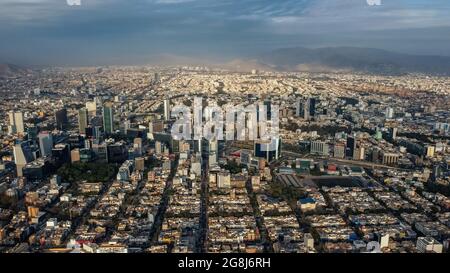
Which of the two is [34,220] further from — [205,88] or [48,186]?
[205,88]

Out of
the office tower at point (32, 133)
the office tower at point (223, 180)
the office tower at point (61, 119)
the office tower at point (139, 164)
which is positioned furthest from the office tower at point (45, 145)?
the office tower at point (223, 180)

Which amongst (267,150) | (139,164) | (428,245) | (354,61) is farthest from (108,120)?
(428,245)

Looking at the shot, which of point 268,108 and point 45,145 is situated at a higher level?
point 268,108

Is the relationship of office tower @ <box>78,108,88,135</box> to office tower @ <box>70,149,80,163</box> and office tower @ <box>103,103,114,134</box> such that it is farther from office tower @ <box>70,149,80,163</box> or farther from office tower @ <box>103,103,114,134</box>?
office tower @ <box>70,149,80,163</box>

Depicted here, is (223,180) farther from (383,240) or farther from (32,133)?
(32,133)

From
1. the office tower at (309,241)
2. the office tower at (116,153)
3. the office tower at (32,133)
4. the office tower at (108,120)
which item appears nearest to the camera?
the office tower at (309,241)

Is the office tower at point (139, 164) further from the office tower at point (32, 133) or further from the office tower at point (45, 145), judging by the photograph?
Result: the office tower at point (32, 133)

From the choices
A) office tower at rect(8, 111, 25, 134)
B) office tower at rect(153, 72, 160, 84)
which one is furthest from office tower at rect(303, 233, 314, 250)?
office tower at rect(8, 111, 25, 134)

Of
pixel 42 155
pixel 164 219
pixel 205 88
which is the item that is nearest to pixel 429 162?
pixel 164 219
